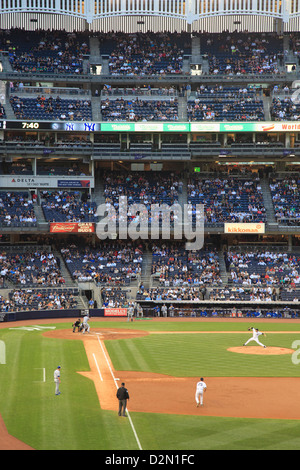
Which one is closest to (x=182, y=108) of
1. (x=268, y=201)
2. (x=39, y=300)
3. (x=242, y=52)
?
(x=242, y=52)

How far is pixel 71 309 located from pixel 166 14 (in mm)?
38765

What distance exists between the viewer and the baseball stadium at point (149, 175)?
5284cm

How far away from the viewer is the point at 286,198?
64.7 m

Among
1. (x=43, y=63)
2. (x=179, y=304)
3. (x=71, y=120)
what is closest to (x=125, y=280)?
(x=179, y=304)

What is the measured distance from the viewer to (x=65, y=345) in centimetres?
3656

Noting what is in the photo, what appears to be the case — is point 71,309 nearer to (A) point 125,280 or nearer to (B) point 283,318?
(A) point 125,280

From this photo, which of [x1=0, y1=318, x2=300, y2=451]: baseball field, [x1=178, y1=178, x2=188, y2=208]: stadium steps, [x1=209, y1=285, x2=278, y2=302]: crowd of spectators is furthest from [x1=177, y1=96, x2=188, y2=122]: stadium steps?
[x1=0, y1=318, x2=300, y2=451]: baseball field

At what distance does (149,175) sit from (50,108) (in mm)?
13437

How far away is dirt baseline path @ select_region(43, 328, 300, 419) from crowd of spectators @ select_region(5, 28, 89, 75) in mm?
48800

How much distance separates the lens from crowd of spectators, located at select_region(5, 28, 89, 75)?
70.4 m

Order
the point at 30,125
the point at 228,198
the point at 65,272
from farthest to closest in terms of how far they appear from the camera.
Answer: the point at 228,198 < the point at 30,125 < the point at 65,272

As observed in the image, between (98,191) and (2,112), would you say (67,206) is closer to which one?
(98,191)

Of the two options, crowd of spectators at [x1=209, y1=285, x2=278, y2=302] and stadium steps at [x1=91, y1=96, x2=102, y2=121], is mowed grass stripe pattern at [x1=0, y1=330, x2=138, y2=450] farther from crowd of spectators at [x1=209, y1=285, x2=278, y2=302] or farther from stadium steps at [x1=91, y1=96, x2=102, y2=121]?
stadium steps at [x1=91, y1=96, x2=102, y2=121]

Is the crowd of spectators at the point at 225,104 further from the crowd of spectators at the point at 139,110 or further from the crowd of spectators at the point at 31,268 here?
the crowd of spectators at the point at 31,268
